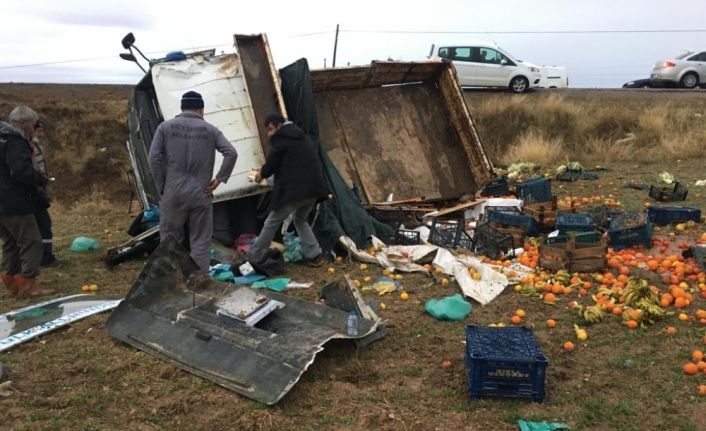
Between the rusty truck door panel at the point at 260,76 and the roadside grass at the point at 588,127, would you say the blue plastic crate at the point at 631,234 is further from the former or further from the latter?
the roadside grass at the point at 588,127

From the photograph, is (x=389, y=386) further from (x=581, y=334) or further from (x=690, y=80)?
(x=690, y=80)

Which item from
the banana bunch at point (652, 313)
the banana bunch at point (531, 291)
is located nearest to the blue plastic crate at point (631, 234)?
the banana bunch at point (531, 291)

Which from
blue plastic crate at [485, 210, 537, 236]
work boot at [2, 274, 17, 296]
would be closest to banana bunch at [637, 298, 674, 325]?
blue plastic crate at [485, 210, 537, 236]

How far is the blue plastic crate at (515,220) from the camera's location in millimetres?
8070

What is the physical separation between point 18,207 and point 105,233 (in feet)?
11.9

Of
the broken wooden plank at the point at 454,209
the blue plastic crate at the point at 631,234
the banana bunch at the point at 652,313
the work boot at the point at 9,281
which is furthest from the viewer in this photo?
the broken wooden plank at the point at 454,209

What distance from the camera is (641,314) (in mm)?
5102

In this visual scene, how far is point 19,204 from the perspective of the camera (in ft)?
19.0

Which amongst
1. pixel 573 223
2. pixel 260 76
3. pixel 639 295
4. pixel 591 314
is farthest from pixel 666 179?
pixel 260 76

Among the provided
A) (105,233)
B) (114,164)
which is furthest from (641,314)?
(114,164)

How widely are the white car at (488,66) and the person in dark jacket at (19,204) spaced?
51.6 feet

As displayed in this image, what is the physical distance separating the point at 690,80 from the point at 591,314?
20.2 meters

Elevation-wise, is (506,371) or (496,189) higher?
(506,371)

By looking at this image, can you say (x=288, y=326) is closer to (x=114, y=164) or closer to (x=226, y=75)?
(x=226, y=75)
